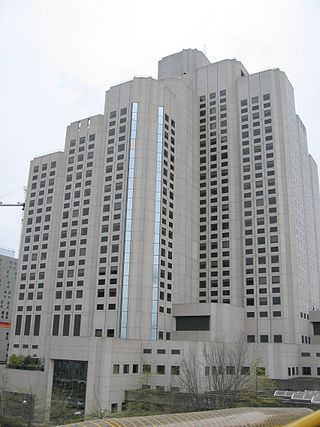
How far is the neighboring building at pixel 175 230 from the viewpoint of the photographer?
83.5m

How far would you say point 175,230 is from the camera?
94.0 meters

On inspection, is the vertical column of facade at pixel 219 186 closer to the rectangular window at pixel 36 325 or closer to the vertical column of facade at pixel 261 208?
the vertical column of facade at pixel 261 208

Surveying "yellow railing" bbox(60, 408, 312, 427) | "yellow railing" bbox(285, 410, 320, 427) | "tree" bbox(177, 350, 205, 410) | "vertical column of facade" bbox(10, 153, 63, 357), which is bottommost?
"tree" bbox(177, 350, 205, 410)

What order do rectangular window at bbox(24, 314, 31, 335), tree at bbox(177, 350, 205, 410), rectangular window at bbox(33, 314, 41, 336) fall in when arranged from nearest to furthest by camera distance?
tree at bbox(177, 350, 205, 410)
rectangular window at bbox(33, 314, 41, 336)
rectangular window at bbox(24, 314, 31, 335)

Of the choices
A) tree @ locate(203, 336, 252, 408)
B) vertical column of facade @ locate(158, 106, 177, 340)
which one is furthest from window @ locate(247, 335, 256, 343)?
vertical column of facade @ locate(158, 106, 177, 340)

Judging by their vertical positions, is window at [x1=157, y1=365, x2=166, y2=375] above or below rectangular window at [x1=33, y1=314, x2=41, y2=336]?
below

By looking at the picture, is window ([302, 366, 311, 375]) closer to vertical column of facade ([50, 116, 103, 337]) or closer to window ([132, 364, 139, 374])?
window ([132, 364, 139, 374])

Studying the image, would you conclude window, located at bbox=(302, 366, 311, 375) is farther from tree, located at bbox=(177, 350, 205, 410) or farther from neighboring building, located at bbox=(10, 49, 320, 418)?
tree, located at bbox=(177, 350, 205, 410)

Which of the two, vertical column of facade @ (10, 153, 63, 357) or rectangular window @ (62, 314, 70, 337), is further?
vertical column of facade @ (10, 153, 63, 357)

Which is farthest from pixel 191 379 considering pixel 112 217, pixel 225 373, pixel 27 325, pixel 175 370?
pixel 27 325

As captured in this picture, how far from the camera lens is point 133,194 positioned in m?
89.8

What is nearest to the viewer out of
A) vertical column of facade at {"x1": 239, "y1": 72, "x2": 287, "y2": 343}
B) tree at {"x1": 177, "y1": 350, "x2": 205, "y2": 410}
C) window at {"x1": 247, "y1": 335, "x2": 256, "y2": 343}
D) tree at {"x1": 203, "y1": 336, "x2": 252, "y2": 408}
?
tree at {"x1": 203, "y1": 336, "x2": 252, "y2": 408}

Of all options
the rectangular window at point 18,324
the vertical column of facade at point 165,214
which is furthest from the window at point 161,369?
the rectangular window at point 18,324

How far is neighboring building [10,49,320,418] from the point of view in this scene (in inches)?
3287
